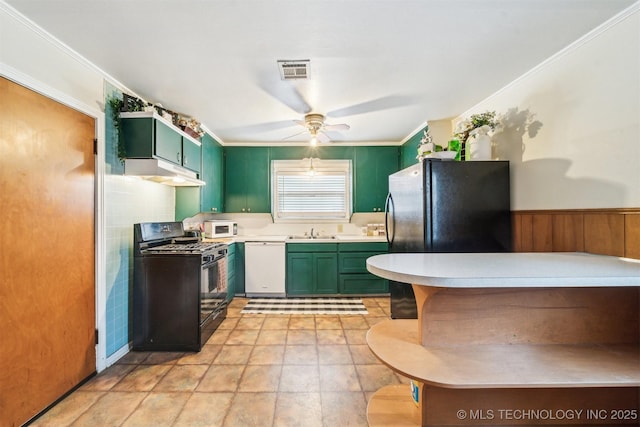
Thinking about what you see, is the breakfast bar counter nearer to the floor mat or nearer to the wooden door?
the wooden door

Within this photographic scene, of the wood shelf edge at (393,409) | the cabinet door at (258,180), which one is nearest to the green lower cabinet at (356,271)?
the cabinet door at (258,180)

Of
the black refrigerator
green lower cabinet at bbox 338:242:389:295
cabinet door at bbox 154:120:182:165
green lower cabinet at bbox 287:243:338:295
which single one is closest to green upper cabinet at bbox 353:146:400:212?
green lower cabinet at bbox 338:242:389:295

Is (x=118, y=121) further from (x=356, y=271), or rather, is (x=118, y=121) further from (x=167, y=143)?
(x=356, y=271)

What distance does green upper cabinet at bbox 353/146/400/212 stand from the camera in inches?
165

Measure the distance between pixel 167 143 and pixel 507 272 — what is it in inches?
112

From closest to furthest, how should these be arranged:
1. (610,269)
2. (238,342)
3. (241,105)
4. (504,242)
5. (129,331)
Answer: (610,269)
(504,242)
(129,331)
(238,342)
(241,105)

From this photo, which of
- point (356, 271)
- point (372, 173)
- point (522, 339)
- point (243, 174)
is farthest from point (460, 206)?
point (243, 174)

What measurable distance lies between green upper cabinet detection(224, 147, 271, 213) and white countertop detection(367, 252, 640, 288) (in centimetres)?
322

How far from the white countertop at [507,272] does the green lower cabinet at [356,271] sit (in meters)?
2.52

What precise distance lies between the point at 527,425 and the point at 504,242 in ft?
4.44

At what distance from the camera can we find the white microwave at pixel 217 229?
146 inches

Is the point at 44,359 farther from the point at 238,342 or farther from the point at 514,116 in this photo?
the point at 514,116

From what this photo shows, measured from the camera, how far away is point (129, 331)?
7.70 feet

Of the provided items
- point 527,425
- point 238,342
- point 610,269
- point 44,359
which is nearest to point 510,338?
point 527,425
